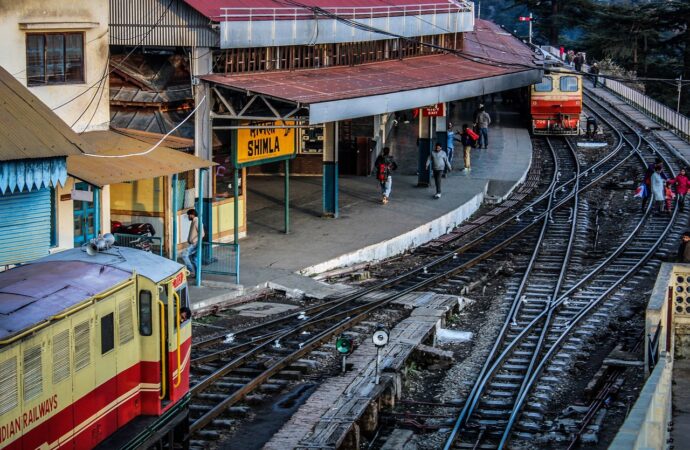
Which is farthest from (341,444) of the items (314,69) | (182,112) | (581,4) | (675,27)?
(581,4)

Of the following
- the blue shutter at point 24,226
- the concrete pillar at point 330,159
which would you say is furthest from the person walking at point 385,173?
the blue shutter at point 24,226

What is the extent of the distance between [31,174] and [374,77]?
14719 mm

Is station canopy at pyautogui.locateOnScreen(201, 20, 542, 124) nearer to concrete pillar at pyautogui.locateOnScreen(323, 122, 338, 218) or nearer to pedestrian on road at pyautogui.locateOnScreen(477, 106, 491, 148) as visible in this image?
concrete pillar at pyautogui.locateOnScreen(323, 122, 338, 218)

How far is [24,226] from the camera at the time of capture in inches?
794

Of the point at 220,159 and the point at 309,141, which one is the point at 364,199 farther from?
the point at 220,159

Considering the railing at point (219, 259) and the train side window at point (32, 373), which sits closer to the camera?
the train side window at point (32, 373)

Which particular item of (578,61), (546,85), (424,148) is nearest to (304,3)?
(424,148)

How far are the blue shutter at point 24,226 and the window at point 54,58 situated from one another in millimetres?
2243

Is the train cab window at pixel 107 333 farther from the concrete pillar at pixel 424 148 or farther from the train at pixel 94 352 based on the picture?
the concrete pillar at pixel 424 148

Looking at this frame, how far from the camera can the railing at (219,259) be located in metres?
23.8

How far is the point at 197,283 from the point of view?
2338 centimetres

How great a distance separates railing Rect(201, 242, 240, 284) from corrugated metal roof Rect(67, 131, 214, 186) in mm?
1877

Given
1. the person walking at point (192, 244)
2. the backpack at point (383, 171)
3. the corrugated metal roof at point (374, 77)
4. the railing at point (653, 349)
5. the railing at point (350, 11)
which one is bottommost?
the railing at point (653, 349)

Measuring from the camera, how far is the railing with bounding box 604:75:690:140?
47.5 metres
